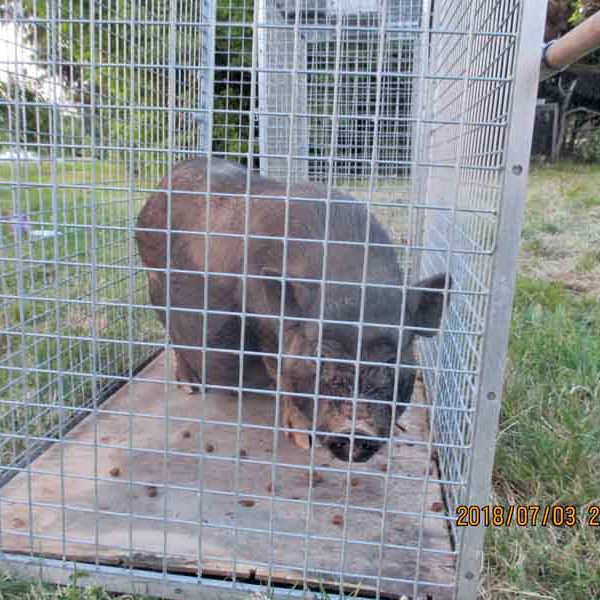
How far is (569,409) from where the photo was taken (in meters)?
2.81

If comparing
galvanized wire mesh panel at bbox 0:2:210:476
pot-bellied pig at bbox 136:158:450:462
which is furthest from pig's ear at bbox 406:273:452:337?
galvanized wire mesh panel at bbox 0:2:210:476

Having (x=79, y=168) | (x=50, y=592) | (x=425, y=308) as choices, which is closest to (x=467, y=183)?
(x=425, y=308)

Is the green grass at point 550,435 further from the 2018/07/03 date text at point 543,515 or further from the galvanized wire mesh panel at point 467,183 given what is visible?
the galvanized wire mesh panel at point 467,183

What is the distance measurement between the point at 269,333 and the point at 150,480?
713mm

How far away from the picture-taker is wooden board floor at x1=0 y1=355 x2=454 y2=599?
194 cm

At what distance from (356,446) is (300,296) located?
52 cm

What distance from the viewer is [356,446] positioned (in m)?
2.11

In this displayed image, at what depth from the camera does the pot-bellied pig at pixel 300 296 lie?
1.90 meters

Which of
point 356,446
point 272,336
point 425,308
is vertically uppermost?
point 425,308

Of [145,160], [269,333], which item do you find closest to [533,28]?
[269,333]

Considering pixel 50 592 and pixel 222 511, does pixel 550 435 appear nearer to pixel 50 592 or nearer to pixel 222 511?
pixel 222 511

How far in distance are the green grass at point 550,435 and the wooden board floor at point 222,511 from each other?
9.4 inches

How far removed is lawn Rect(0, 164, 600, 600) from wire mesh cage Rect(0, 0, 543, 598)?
116mm

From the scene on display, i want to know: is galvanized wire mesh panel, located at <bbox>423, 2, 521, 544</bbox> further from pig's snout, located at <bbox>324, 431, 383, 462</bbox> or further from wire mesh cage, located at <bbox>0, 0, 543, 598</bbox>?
pig's snout, located at <bbox>324, 431, 383, 462</bbox>
